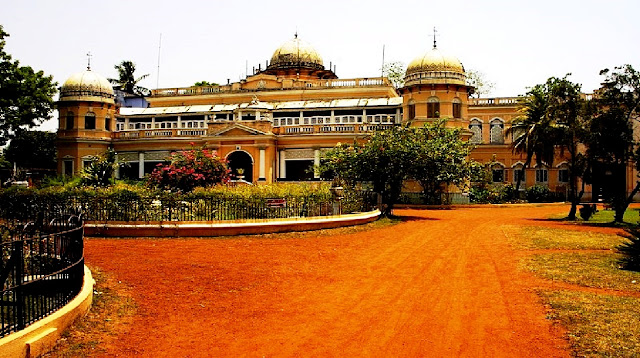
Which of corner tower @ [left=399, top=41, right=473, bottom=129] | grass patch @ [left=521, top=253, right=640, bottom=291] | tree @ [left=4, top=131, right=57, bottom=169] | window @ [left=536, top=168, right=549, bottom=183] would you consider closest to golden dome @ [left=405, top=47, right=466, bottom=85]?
corner tower @ [left=399, top=41, right=473, bottom=129]

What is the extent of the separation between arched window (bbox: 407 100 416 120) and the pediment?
9662 millimetres

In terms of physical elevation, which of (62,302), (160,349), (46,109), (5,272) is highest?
(46,109)

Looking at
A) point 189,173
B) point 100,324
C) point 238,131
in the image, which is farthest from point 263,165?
point 100,324

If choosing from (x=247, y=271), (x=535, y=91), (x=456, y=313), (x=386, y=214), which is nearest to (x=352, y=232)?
(x=386, y=214)

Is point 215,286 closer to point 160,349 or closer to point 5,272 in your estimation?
point 160,349

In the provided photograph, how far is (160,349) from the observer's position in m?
7.28

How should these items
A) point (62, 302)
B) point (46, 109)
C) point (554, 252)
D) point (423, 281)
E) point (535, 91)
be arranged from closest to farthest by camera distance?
point (62, 302), point (423, 281), point (554, 252), point (46, 109), point (535, 91)

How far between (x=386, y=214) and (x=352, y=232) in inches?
251

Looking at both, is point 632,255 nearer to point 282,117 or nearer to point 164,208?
point 164,208

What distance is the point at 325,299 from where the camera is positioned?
33.1 feet

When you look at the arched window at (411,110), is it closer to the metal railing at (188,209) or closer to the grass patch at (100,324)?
the metal railing at (188,209)

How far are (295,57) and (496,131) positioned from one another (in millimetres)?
17939

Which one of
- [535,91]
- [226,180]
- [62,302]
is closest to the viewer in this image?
[62,302]

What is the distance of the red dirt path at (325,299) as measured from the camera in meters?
7.49
